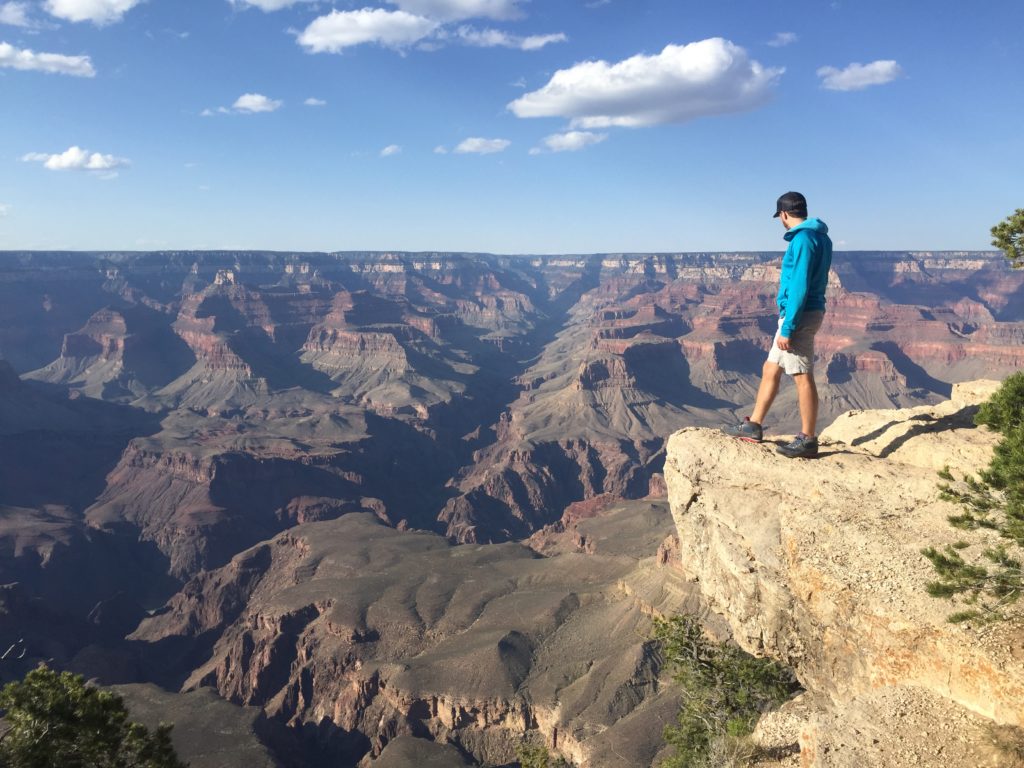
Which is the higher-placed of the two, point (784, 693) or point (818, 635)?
point (818, 635)

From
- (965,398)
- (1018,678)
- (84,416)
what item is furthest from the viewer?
(84,416)

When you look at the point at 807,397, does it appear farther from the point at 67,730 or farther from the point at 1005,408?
the point at 67,730

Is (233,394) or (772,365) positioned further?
(233,394)

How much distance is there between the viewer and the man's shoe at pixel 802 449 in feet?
41.2

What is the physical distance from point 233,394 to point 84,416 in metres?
36.9

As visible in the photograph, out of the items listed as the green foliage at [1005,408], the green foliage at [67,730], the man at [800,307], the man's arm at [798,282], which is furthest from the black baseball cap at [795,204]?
the green foliage at [67,730]

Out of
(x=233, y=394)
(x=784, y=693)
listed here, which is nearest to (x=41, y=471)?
(x=233, y=394)

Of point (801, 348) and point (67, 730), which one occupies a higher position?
point (801, 348)

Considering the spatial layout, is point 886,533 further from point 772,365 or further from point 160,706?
A: point 160,706

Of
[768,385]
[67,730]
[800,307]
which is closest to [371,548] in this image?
[67,730]

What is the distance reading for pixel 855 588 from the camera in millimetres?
9859

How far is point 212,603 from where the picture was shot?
78.8 meters

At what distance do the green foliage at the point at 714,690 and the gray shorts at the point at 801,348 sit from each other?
819 centimetres

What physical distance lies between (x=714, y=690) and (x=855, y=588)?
9.46m
